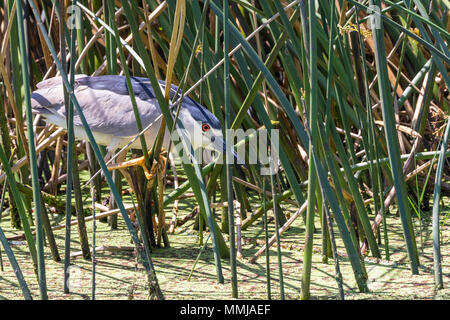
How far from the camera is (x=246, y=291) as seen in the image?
54.7 inches

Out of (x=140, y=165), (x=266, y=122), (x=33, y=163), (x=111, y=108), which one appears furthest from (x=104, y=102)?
(x=33, y=163)

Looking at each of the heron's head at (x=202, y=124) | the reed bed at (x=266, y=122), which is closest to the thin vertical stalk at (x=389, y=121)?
the reed bed at (x=266, y=122)

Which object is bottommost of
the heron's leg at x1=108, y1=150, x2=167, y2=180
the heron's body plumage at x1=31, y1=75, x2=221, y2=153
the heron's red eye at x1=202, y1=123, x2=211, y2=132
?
the heron's leg at x1=108, y1=150, x2=167, y2=180

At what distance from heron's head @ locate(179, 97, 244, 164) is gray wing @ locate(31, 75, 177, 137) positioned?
0.07 m

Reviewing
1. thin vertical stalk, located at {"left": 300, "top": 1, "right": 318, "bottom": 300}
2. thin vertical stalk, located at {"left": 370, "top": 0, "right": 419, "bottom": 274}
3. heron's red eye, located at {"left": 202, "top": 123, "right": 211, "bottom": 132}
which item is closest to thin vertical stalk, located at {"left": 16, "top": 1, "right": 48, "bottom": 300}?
thin vertical stalk, located at {"left": 300, "top": 1, "right": 318, "bottom": 300}

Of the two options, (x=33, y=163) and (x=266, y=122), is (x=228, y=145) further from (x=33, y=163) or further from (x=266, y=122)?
(x=33, y=163)

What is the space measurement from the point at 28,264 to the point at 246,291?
0.59 metres

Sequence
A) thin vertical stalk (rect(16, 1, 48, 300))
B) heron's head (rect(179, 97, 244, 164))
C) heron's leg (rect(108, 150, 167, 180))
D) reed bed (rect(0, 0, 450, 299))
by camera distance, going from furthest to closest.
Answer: heron's head (rect(179, 97, 244, 164)), heron's leg (rect(108, 150, 167, 180)), reed bed (rect(0, 0, 450, 299)), thin vertical stalk (rect(16, 1, 48, 300))

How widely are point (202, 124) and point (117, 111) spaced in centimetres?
27

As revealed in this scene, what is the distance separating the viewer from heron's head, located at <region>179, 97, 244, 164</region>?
1.79 metres

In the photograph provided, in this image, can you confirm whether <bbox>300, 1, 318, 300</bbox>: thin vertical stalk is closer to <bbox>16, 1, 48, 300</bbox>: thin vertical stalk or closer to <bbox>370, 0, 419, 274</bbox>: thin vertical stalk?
<bbox>370, 0, 419, 274</bbox>: thin vertical stalk

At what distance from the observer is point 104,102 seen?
1898 millimetres
